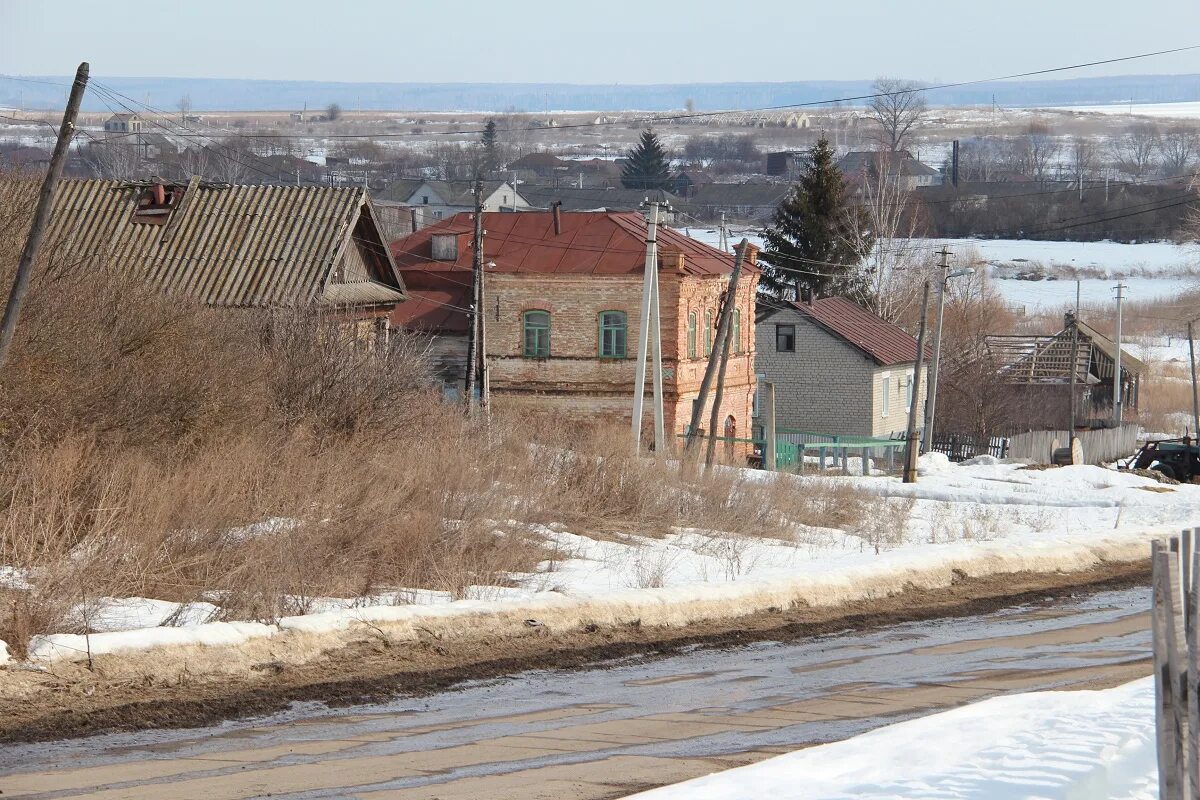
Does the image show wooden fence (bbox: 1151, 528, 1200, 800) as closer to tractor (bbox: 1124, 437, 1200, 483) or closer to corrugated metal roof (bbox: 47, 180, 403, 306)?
corrugated metal roof (bbox: 47, 180, 403, 306)

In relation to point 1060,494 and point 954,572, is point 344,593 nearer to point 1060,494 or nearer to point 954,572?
point 954,572

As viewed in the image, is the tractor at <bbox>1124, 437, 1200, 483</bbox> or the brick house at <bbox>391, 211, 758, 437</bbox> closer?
the tractor at <bbox>1124, 437, 1200, 483</bbox>

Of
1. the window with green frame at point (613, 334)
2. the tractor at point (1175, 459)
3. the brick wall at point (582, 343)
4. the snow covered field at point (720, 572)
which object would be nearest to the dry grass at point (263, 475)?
the snow covered field at point (720, 572)

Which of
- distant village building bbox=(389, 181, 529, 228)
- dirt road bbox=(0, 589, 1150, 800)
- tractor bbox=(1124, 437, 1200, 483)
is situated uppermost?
distant village building bbox=(389, 181, 529, 228)

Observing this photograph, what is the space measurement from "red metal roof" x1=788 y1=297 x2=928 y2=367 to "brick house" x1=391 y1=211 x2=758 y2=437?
28.4ft

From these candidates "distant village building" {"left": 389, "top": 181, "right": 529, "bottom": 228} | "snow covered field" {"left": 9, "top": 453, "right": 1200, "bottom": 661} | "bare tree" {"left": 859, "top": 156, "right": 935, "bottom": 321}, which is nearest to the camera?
"snow covered field" {"left": 9, "top": 453, "right": 1200, "bottom": 661}

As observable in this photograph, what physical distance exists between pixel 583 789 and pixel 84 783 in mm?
2740

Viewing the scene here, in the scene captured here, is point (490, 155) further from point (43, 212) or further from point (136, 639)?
point (136, 639)

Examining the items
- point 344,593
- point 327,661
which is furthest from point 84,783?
point 344,593

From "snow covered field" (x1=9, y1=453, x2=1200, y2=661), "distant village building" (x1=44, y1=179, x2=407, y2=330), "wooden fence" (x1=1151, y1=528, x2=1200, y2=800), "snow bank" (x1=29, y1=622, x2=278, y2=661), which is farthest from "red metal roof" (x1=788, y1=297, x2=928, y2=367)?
"wooden fence" (x1=1151, y1=528, x2=1200, y2=800)

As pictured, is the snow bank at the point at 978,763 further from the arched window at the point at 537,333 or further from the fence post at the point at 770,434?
the arched window at the point at 537,333

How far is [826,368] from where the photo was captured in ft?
192

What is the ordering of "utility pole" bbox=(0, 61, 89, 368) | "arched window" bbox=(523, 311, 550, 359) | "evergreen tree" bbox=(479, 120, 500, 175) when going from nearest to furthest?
"utility pole" bbox=(0, 61, 89, 368) → "arched window" bbox=(523, 311, 550, 359) → "evergreen tree" bbox=(479, 120, 500, 175)

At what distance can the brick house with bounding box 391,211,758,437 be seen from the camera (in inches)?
1901
